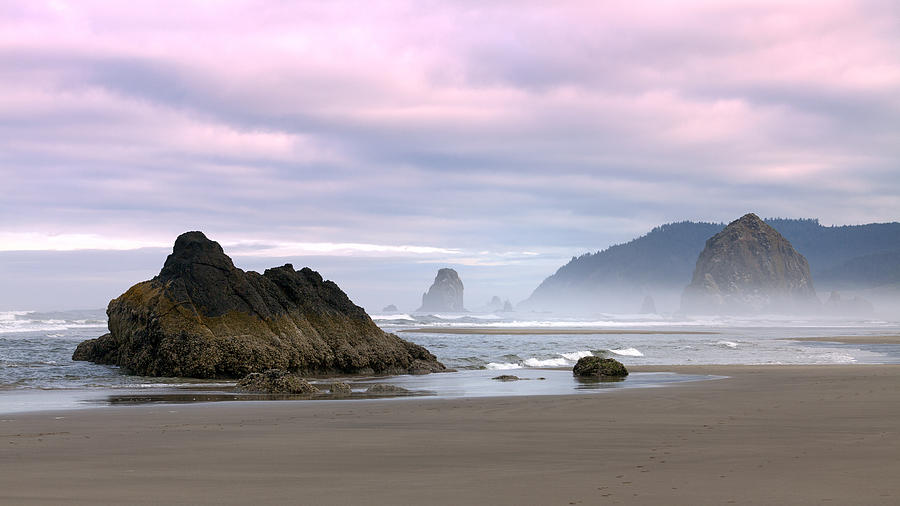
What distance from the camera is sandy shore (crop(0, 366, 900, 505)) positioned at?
525 centimetres

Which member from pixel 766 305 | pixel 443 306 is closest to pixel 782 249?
pixel 766 305

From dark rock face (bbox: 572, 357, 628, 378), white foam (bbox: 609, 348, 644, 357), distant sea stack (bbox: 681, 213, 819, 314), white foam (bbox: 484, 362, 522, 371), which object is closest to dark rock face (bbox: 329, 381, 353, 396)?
dark rock face (bbox: 572, 357, 628, 378)

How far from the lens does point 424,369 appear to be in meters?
21.1

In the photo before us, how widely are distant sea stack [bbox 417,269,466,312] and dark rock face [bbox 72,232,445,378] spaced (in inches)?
5395

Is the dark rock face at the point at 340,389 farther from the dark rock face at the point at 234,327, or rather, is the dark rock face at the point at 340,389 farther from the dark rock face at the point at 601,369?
the dark rock face at the point at 601,369

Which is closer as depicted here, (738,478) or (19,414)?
(738,478)

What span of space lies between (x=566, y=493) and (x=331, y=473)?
201 cm

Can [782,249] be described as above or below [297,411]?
above

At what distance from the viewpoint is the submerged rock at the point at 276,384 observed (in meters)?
14.5

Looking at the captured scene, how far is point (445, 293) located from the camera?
159625 mm

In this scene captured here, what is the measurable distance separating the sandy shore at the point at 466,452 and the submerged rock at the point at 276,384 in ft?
6.52

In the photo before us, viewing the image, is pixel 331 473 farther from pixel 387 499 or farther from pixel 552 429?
pixel 552 429

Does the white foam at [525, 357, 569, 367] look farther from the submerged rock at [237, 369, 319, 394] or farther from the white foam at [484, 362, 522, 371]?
the submerged rock at [237, 369, 319, 394]

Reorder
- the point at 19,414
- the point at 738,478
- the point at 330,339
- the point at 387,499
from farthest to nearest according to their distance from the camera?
the point at 330,339
the point at 19,414
the point at 738,478
the point at 387,499
